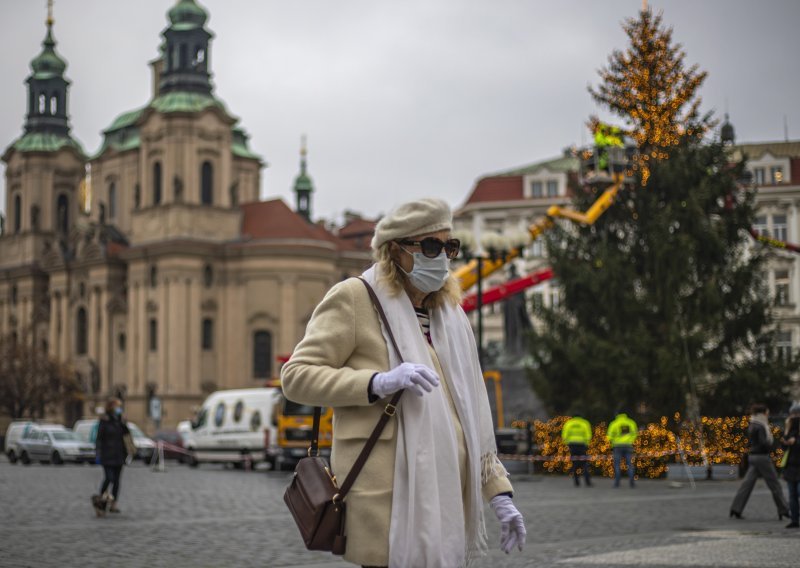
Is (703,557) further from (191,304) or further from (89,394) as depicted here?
(89,394)

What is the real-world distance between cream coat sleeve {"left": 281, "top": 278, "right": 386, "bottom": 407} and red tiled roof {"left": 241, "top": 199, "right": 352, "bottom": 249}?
2972 inches

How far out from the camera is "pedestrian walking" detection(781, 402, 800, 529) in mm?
14547

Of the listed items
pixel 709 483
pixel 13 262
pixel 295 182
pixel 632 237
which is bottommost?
pixel 709 483

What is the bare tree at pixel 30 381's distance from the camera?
256ft

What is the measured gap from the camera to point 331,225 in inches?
4119

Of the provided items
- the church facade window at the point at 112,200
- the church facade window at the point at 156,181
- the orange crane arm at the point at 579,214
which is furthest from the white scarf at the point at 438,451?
the church facade window at the point at 112,200

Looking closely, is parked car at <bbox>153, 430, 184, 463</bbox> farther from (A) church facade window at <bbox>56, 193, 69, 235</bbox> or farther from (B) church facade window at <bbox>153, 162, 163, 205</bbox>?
(A) church facade window at <bbox>56, 193, 69, 235</bbox>

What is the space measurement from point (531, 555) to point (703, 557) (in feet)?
4.87

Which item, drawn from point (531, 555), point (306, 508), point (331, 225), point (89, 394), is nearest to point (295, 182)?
point (331, 225)

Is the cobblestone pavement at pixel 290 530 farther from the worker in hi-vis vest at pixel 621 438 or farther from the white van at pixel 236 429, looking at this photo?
the white van at pixel 236 429

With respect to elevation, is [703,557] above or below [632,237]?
below

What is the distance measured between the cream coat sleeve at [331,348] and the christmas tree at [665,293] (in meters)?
24.8

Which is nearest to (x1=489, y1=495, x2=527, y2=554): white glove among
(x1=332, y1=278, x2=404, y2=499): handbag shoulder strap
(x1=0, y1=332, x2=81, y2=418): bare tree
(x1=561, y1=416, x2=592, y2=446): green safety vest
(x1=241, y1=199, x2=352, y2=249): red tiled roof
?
(x1=332, y1=278, x2=404, y2=499): handbag shoulder strap

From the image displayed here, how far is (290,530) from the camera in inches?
582
